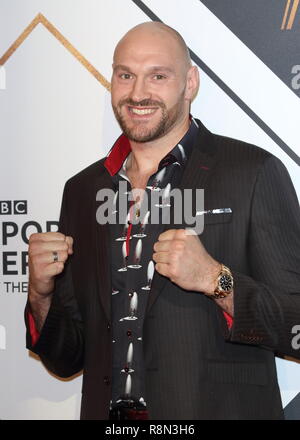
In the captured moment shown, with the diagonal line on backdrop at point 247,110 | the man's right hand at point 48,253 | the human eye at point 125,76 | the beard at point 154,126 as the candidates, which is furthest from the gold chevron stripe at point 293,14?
the man's right hand at point 48,253

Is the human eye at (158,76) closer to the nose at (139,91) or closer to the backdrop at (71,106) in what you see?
the nose at (139,91)

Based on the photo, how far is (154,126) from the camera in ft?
6.93

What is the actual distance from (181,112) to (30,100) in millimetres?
744

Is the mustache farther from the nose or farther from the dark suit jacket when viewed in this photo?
the dark suit jacket

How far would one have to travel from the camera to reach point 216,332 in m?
1.95

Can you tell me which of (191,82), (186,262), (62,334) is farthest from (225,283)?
(191,82)

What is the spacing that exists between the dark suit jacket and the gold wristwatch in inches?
→ 0.9

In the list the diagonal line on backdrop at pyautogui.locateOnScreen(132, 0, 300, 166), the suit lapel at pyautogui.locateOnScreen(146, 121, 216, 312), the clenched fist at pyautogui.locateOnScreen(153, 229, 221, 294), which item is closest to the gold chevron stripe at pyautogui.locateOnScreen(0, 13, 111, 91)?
the diagonal line on backdrop at pyautogui.locateOnScreen(132, 0, 300, 166)

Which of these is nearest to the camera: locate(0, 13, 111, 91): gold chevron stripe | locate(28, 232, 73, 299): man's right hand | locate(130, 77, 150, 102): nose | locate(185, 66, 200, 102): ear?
locate(28, 232, 73, 299): man's right hand

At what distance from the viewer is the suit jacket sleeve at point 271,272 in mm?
1823

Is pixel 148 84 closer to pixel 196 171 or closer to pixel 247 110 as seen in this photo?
pixel 196 171

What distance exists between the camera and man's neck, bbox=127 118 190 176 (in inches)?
86.4
